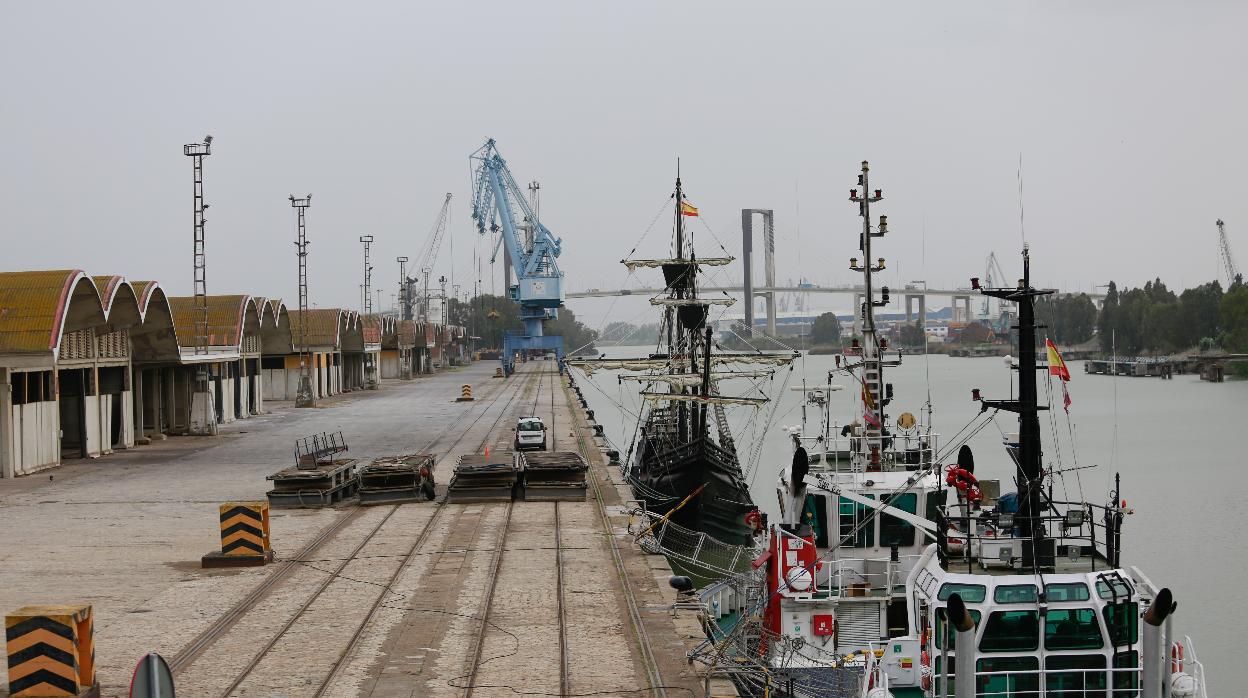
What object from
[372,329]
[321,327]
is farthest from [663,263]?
[372,329]

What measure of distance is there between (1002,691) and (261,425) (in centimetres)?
5777

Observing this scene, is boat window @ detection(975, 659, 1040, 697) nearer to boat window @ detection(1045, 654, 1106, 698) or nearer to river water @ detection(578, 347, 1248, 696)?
boat window @ detection(1045, 654, 1106, 698)

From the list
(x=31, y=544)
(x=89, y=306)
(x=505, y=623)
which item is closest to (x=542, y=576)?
(x=505, y=623)

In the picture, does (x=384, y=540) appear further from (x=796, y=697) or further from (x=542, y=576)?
(x=796, y=697)

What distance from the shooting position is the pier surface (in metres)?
16.4

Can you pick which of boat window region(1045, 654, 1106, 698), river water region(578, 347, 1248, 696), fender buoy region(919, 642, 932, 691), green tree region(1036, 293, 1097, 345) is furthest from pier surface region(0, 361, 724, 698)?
green tree region(1036, 293, 1097, 345)

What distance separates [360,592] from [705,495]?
1812 centimetres

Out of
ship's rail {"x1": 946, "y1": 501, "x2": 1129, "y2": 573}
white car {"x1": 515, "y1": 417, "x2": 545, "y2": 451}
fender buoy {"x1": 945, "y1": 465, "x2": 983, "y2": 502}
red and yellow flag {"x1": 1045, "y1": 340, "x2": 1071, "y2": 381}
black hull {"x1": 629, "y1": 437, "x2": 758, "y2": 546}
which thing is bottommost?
black hull {"x1": 629, "y1": 437, "x2": 758, "y2": 546}

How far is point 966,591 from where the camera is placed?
1397 cm

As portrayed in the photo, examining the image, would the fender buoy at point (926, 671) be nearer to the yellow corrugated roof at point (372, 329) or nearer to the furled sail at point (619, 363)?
the furled sail at point (619, 363)

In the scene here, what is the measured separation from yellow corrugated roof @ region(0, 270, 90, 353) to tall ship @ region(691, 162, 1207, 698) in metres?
27.2

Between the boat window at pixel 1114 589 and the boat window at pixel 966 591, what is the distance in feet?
4.15

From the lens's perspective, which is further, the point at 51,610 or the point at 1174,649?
the point at 1174,649

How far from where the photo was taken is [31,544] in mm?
27562
